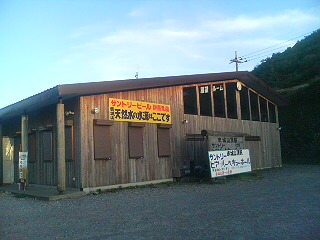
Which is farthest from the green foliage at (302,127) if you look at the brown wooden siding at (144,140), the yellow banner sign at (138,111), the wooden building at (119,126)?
the yellow banner sign at (138,111)

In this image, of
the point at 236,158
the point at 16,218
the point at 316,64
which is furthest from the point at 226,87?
the point at 316,64

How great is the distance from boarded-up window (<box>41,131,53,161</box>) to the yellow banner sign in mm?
Answer: 2826

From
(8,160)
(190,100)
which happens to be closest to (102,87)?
(190,100)

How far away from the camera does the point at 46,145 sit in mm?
12539

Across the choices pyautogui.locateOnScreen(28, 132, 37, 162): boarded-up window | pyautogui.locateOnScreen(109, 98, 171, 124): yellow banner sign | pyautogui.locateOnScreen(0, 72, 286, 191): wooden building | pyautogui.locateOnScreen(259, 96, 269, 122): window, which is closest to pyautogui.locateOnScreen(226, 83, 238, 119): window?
pyautogui.locateOnScreen(0, 72, 286, 191): wooden building

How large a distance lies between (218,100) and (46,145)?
871cm

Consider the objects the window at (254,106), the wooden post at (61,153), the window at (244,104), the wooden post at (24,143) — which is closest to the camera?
the wooden post at (61,153)

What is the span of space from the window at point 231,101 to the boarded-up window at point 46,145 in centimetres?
946

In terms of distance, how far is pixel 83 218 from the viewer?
21.9 ft

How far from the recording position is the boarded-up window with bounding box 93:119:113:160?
36.1 ft

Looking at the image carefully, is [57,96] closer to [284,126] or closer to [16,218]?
[16,218]

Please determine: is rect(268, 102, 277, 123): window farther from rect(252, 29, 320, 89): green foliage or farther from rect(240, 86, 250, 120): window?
rect(252, 29, 320, 89): green foliage

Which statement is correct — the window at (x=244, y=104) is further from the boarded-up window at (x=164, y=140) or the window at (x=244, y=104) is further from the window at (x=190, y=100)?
the boarded-up window at (x=164, y=140)

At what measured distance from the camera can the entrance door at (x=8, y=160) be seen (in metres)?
14.9
